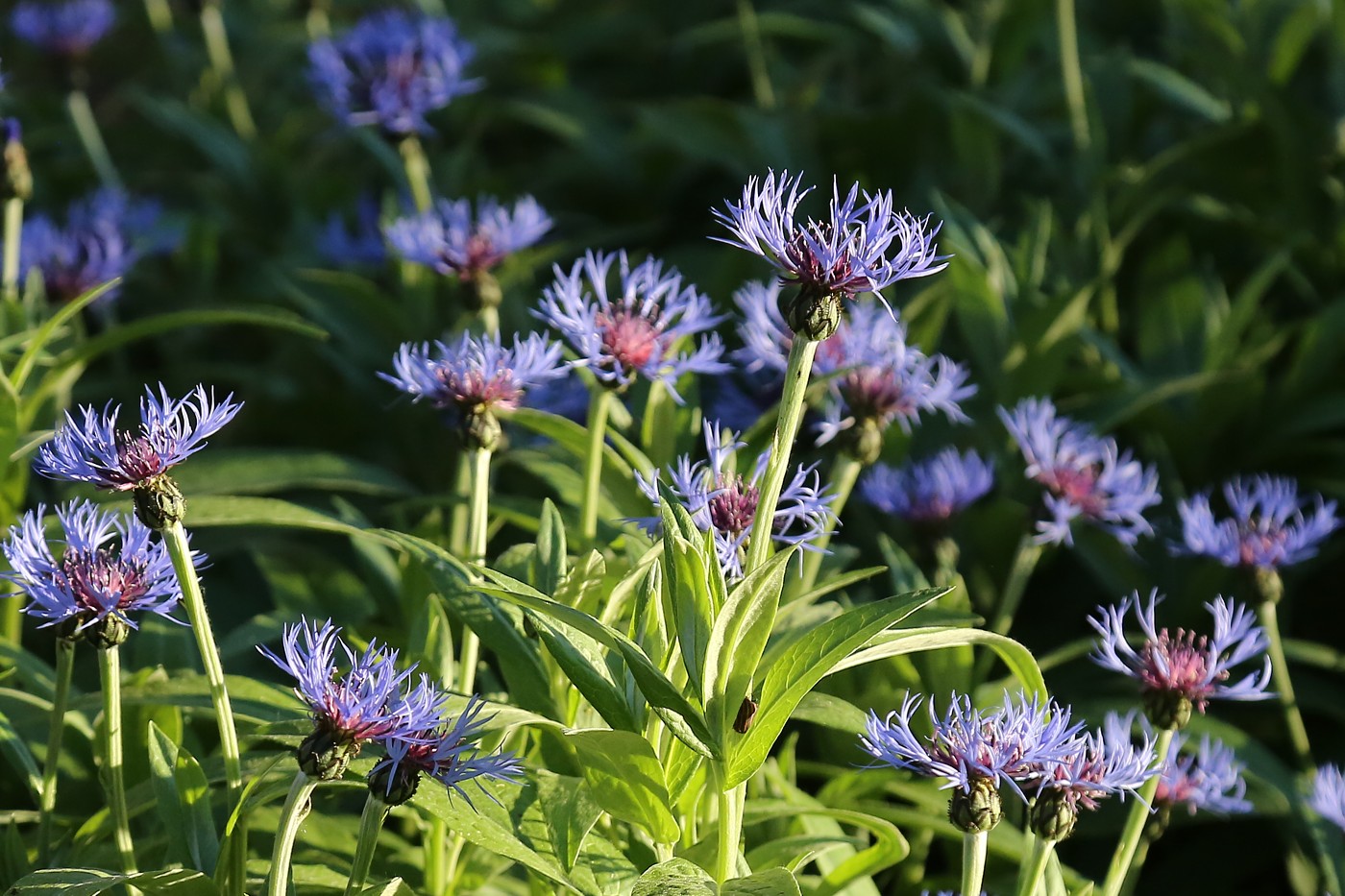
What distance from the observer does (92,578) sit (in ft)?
3.49

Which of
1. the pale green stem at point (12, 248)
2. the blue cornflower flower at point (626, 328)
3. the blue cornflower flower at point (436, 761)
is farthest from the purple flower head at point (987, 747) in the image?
the pale green stem at point (12, 248)

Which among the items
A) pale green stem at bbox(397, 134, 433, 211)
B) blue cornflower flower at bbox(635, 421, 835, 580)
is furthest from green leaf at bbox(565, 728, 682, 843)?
pale green stem at bbox(397, 134, 433, 211)

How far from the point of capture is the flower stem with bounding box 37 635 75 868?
3.60 feet

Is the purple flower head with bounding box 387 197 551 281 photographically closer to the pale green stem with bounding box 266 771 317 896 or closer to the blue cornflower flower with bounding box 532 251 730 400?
the blue cornflower flower with bounding box 532 251 730 400

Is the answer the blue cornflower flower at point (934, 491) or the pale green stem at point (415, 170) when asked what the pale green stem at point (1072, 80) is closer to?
the blue cornflower flower at point (934, 491)

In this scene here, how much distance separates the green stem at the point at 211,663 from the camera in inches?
38.6

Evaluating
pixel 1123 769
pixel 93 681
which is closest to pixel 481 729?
pixel 1123 769

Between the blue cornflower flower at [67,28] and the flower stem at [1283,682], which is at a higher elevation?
the blue cornflower flower at [67,28]

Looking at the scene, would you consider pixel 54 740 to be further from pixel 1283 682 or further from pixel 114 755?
pixel 1283 682

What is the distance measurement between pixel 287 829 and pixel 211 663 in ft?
0.47

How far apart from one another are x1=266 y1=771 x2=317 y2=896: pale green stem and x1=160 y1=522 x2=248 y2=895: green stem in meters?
0.10

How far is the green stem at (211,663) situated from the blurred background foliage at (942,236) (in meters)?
0.33

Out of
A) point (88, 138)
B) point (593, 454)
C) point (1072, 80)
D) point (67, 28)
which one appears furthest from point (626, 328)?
point (67, 28)

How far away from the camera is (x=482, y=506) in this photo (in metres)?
1.21
